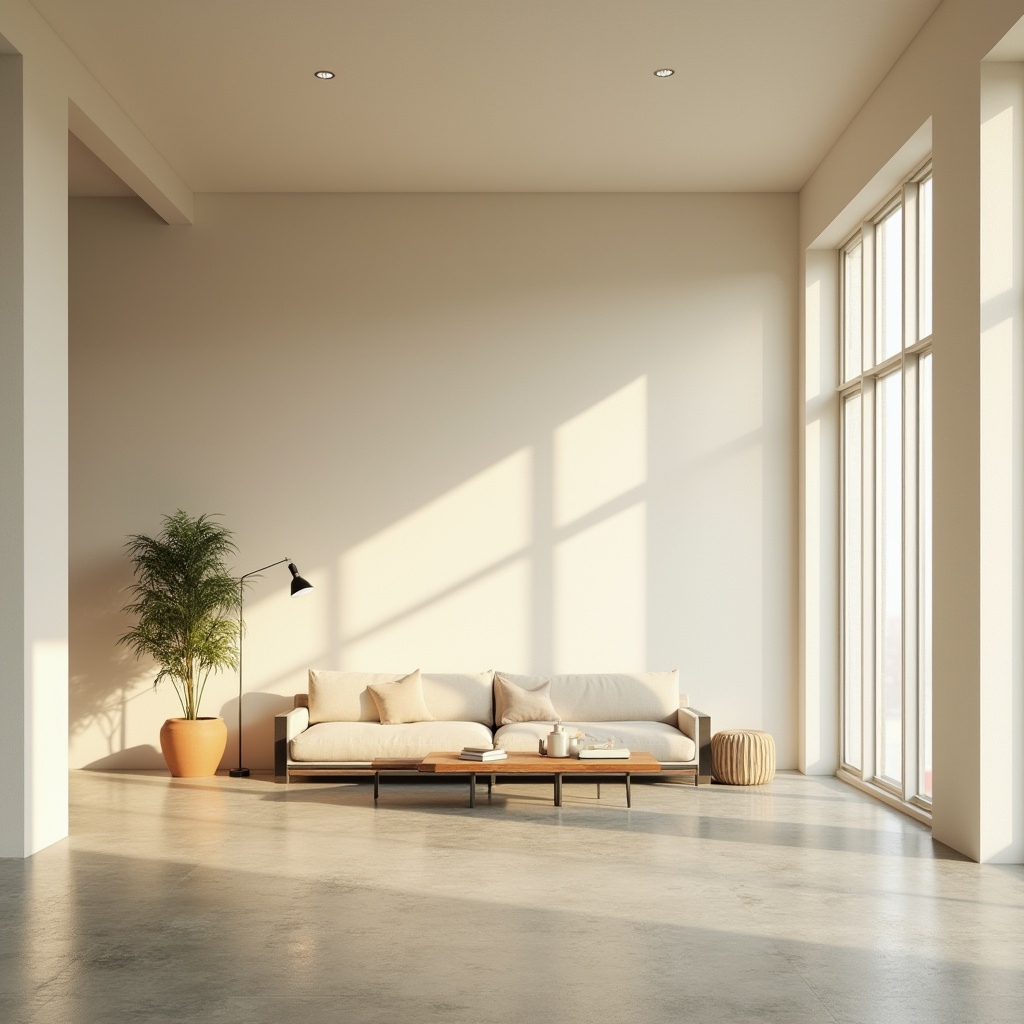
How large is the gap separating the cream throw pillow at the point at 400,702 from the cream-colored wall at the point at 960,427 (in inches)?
143

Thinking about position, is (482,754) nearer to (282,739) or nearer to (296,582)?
(282,739)

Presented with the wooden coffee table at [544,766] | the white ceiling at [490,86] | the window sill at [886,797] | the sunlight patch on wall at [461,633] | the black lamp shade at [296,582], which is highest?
the white ceiling at [490,86]

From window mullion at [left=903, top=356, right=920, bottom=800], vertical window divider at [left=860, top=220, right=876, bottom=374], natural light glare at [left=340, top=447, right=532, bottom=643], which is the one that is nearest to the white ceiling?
vertical window divider at [left=860, top=220, right=876, bottom=374]

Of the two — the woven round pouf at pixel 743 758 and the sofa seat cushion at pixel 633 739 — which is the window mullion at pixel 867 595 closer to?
the woven round pouf at pixel 743 758

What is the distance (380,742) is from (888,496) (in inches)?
149

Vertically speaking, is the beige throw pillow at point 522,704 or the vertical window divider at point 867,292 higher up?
the vertical window divider at point 867,292

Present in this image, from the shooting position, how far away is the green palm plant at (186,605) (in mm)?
8461

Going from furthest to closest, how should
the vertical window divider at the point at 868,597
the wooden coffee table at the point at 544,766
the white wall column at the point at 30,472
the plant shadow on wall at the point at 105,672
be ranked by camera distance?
1. the plant shadow on wall at the point at 105,672
2. the vertical window divider at the point at 868,597
3. the wooden coffee table at the point at 544,766
4. the white wall column at the point at 30,472

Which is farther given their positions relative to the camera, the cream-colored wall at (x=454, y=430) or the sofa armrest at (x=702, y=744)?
the cream-colored wall at (x=454, y=430)

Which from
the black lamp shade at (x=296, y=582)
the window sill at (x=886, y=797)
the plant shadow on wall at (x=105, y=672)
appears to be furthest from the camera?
the plant shadow on wall at (x=105, y=672)

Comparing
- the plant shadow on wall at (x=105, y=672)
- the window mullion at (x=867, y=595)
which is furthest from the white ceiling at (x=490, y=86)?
the plant shadow on wall at (x=105, y=672)

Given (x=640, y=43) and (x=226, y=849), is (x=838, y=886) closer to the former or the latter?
(x=226, y=849)

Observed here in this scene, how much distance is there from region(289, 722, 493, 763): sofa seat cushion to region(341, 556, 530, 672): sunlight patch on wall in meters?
0.91

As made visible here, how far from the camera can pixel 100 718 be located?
29.3ft
